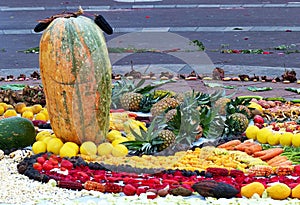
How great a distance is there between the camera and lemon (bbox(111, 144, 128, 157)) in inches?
259

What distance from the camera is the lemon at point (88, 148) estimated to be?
6586mm

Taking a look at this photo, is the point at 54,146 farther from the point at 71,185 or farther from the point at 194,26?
the point at 194,26

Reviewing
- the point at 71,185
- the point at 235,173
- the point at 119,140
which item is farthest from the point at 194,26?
the point at 71,185

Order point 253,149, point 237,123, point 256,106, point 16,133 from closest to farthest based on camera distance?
point 253,149, point 16,133, point 237,123, point 256,106

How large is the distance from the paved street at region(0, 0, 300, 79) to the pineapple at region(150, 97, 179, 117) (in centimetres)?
331

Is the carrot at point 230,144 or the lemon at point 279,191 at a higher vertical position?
the lemon at point 279,191

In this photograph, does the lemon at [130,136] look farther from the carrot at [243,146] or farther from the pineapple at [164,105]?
the carrot at [243,146]

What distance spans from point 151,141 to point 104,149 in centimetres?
45

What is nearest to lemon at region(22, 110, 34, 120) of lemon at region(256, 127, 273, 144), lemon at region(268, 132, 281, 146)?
lemon at region(256, 127, 273, 144)

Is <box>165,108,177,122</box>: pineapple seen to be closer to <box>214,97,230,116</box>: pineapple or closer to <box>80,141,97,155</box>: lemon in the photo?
<box>214,97,230,116</box>: pineapple

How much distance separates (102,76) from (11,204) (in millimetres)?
1740

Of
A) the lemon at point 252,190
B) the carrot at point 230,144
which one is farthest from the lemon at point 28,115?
the lemon at point 252,190

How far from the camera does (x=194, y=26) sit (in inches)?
651

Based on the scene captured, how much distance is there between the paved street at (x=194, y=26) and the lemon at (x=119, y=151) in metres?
4.65
